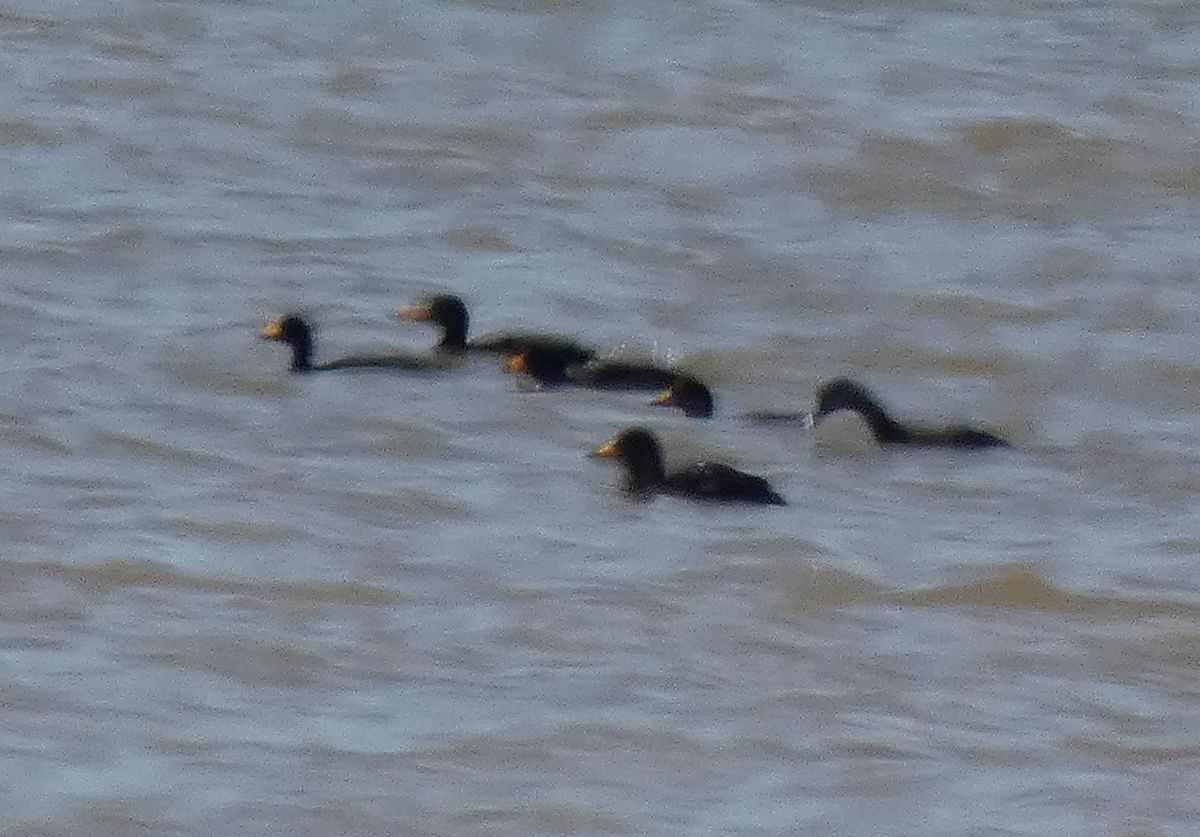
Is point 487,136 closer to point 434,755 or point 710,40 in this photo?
point 710,40

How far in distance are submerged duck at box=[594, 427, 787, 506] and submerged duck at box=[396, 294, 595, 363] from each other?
1.42 m

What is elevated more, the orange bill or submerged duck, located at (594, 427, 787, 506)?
the orange bill

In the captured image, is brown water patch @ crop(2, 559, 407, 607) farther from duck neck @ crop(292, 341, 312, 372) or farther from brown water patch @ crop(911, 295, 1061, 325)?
brown water patch @ crop(911, 295, 1061, 325)

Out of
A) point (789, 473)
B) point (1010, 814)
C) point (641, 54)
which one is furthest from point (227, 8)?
point (1010, 814)

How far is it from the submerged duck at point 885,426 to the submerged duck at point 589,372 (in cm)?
65

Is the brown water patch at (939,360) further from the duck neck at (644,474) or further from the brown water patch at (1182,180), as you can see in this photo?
the brown water patch at (1182,180)

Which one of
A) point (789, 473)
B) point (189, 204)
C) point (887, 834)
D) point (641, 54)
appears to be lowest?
point (887, 834)

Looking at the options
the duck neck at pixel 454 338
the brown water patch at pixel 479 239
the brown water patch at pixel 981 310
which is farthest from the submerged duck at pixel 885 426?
the brown water patch at pixel 479 239

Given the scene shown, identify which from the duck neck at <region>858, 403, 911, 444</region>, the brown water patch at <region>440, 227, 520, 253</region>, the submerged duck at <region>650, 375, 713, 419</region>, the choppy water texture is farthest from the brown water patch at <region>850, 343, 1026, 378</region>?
the brown water patch at <region>440, 227, 520, 253</region>

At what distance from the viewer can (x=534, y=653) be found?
344 inches

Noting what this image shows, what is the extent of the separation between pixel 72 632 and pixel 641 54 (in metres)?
10.5

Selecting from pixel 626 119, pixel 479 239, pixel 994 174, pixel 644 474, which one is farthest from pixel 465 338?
pixel 626 119

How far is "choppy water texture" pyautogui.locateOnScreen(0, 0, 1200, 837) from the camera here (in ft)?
26.0

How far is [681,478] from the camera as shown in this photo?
35.0ft
